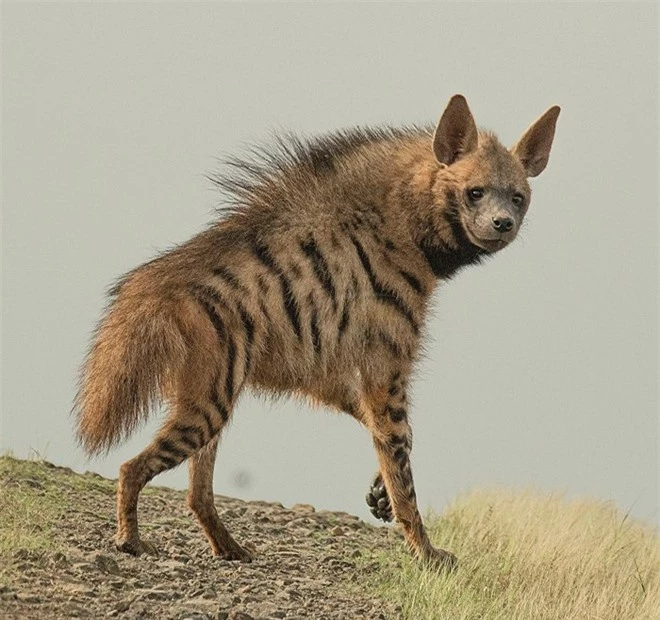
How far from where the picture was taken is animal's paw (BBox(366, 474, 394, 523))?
25.1 feet

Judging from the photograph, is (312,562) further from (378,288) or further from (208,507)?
(378,288)

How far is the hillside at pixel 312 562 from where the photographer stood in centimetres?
612

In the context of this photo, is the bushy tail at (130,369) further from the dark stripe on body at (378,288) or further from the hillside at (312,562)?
the dark stripe on body at (378,288)

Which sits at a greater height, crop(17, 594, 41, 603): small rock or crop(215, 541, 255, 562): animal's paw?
crop(215, 541, 255, 562): animal's paw

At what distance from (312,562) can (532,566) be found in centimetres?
131

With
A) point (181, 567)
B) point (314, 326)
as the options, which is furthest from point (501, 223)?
point (181, 567)

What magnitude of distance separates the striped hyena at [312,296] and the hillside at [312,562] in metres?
0.27

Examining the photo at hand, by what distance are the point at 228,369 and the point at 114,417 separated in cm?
56

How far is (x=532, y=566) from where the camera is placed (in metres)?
7.81

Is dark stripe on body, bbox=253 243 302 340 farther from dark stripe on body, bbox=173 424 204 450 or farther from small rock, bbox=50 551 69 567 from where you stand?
small rock, bbox=50 551 69 567

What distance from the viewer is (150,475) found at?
6539mm

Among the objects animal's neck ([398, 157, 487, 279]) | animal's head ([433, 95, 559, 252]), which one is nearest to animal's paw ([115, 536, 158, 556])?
animal's neck ([398, 157, 487, 279])

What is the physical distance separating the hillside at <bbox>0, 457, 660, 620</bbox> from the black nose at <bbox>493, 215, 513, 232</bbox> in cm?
169

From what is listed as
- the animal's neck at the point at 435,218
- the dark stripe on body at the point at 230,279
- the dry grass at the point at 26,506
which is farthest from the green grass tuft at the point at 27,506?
the animal's neck at the point at 435,218
